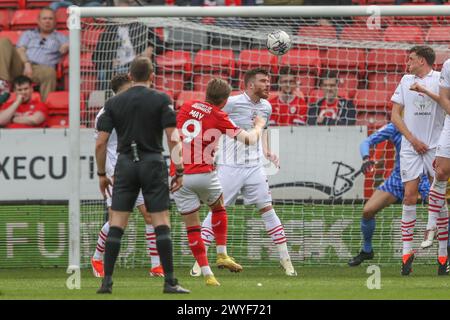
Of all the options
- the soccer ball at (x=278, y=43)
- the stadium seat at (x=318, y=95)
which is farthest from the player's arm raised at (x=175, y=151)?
the stadium seat at (x=318, y=95)

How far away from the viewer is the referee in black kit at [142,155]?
873cm

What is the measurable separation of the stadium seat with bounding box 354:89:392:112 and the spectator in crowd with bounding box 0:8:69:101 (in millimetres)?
4379

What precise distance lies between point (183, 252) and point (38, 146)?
2162mm

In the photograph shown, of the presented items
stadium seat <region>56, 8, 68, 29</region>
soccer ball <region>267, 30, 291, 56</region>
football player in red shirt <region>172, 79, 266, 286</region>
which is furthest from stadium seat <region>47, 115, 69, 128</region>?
football player in red shirt <region>172, 79, 266, 286</region>

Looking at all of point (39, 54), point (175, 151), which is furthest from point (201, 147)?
point (39, 54)

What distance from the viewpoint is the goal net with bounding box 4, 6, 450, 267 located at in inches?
521

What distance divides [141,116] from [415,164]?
13.1 feet

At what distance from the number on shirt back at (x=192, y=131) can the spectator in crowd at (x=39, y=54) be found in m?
5.44

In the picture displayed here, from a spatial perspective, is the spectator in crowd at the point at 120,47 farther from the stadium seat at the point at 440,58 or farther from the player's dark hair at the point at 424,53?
the player's dark hair at the point at 424,53

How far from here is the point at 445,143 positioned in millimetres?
11172

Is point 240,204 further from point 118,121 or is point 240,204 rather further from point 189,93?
point 118,121

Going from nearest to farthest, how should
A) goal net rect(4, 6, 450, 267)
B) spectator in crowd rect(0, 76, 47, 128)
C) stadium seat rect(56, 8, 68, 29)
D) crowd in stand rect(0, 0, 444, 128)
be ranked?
goal net rect(4, 6, 450, 267), crowd in stand rect(0, 0, 444, 128), spectator in crowd rect(0, 76, 47, 128), stadium seat rect(56, 8, 68, 29)

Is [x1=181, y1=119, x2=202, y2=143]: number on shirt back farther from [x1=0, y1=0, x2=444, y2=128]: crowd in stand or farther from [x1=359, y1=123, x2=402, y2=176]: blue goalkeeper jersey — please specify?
[x1=0, y1=0, x2=444, y2=128]: crowd in stand

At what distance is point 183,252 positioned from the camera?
13281mm
